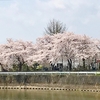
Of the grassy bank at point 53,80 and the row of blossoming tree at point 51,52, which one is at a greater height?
the row of blossoming tree at point 51,52

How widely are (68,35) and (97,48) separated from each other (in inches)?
173

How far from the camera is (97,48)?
42875mm

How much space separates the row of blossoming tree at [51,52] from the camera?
1625 inches

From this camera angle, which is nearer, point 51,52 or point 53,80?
point 53,80

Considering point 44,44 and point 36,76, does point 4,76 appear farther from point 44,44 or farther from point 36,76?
point 44,44

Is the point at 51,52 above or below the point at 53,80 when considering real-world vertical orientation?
above

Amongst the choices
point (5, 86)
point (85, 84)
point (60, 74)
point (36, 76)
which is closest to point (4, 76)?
point (5, 86)

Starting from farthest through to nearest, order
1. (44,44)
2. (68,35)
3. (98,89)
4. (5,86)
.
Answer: (44,44)
(68,35)
(5,86)
(98,89)

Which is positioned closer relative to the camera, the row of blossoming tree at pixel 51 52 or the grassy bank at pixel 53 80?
the grassy bank at pixel 53 80

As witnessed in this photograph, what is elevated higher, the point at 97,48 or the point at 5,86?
the point at 97,48

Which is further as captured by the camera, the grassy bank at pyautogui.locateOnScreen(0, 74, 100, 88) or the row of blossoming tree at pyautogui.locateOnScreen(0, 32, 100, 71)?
the row of blossoming tree at pyautogui.locateOnScreen(0, 32, 100, 71)

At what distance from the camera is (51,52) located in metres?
42.1

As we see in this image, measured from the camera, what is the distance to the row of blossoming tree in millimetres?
41281

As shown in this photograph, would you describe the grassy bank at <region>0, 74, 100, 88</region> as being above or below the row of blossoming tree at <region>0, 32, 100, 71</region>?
below
